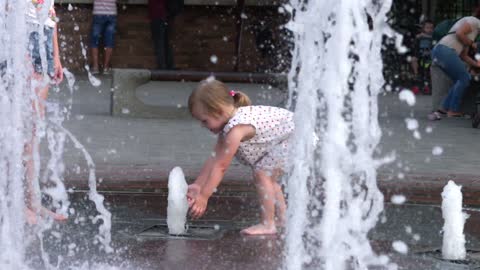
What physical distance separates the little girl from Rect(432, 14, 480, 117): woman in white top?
304 inches

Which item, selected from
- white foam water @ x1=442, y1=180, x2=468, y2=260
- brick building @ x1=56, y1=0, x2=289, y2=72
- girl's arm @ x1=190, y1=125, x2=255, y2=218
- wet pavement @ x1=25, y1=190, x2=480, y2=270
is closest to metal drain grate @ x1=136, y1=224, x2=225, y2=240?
wet pavement @ x1=25, y1=190, x2=480, y2=270

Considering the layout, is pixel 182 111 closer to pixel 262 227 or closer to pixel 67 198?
pixel 67 198

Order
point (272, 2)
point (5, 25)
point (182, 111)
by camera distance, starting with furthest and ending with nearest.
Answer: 1. point (272, 2)
2. point (182, 111)
3. point (5, 25)

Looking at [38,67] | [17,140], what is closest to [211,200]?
[38,67]

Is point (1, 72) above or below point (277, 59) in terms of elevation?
above

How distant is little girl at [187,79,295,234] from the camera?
5.96 metres

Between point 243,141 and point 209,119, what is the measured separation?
245 millimetres

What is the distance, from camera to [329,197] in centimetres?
509

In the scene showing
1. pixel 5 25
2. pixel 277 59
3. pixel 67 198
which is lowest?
pixel 277 59

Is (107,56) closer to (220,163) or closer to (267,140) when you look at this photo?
(267,140)

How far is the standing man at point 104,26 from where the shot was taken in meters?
20.1

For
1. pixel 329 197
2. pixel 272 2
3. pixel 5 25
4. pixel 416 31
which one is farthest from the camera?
pixel 272 2

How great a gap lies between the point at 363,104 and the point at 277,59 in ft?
53.9

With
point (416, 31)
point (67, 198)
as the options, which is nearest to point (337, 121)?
point (67, 198)
